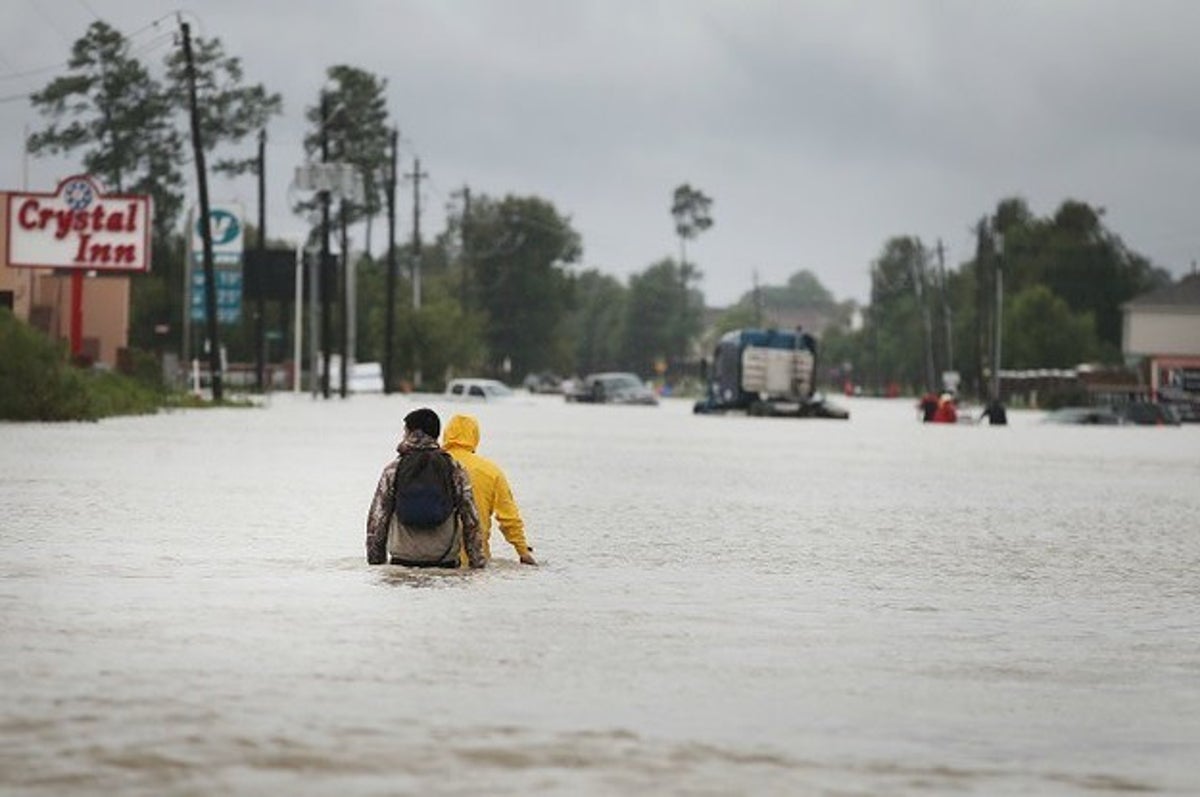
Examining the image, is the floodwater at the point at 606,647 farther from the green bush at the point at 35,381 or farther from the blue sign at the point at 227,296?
the blue sign at the point at 227,296

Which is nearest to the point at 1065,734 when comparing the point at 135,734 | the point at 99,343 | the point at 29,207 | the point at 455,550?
the point at 135,734

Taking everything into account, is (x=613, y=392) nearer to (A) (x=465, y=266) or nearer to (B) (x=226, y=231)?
(B) (x=226, y=231)

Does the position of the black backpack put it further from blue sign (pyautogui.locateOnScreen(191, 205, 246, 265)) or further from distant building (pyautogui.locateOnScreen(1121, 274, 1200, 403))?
distant building (pyautogui.locateOnScreen(1121, 274, 1200, 403))

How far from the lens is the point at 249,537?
20.0 metres

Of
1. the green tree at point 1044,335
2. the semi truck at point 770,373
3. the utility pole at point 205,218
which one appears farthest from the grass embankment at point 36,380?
the green tree at point 1044,335

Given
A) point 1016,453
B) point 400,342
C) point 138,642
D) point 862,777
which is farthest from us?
point 400,342

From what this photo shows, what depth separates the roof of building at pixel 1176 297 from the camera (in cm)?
14112

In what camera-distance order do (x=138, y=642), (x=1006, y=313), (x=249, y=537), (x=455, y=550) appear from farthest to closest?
(x=1006, y=313) → (x=249, y=537) → (x=455, y=550) → (x=138, y=642)

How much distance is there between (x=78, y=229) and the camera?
77375mm

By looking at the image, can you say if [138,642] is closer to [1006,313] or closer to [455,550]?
[455,550]

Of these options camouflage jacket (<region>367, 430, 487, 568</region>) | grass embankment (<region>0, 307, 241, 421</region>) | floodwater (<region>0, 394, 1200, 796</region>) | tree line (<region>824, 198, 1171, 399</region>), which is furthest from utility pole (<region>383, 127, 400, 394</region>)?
camouflage jacket (<region>367, 430, 487, 568</region>)

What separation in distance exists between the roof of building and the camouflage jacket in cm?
12855

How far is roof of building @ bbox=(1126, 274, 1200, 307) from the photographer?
141125mm

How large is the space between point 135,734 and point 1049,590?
911 cm
